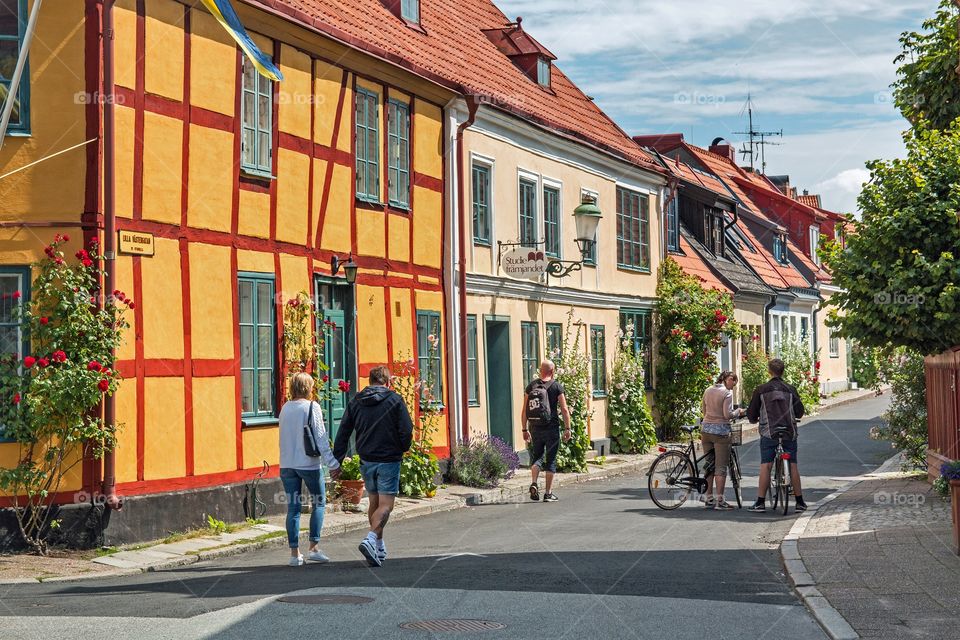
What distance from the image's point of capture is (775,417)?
14969 millimetres

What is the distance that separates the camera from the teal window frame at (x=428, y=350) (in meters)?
19.0

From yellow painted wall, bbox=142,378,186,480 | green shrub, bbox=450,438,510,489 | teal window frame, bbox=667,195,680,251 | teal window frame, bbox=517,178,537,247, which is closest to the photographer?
yellow painted wall, bbox=142,378,186,480

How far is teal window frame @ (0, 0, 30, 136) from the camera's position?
12.5m

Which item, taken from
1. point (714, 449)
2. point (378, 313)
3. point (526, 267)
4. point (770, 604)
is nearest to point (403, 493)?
point (378, 313)

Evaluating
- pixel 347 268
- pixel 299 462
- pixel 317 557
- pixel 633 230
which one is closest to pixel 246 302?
pixel 347 268

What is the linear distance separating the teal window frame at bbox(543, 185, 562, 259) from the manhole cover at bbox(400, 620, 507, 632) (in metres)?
15.5

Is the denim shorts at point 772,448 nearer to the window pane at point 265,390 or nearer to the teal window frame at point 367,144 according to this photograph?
the window pane at point 265,390

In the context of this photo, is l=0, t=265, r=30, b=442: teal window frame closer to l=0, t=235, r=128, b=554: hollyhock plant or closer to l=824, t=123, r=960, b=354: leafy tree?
l=0, t=235, r=128, b=554: hollyhock plant

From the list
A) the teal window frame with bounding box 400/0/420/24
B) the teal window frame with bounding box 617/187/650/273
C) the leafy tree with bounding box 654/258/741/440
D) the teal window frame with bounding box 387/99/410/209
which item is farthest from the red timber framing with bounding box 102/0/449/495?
the leafy tree with bounding box 654/258/741/440

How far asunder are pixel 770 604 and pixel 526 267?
12.7 metres

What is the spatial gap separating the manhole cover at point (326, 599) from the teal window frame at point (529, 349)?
13206 millimetres

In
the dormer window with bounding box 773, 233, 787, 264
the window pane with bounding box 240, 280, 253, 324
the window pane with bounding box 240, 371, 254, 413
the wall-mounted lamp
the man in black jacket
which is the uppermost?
the dormer window with bounding box 773, 233, 787, 264

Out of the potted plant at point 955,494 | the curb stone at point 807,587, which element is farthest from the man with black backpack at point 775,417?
the potted plant at point 955,494

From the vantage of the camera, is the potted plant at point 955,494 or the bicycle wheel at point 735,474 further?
the bicycle wheel at point 735,474
